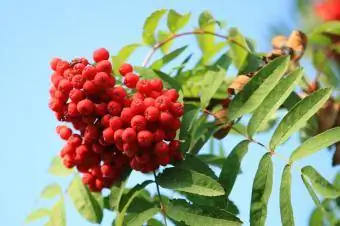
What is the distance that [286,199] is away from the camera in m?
1.70

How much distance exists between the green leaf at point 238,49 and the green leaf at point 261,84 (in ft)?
1.59

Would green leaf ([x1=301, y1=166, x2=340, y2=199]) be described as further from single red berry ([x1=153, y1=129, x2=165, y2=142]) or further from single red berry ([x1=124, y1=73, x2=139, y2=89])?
single red berry ([x1=124, y1=73, x2=139, y2=89])

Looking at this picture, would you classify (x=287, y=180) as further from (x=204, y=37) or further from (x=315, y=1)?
(x=315, y=1)

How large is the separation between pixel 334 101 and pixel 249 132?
697 mm

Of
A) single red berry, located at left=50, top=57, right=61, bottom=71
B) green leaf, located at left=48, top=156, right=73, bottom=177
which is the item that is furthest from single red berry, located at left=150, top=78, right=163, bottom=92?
green leaf, located at left=48, top=156, right=73, bottom=177

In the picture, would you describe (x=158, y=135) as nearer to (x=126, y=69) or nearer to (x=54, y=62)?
(x=126, y=69)

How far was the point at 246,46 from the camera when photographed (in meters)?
2.35

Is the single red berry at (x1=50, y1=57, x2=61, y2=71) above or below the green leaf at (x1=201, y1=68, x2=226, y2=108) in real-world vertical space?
above

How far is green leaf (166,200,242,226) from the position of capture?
5.62 ft

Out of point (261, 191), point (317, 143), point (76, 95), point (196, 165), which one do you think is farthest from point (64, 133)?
point (317, 143)

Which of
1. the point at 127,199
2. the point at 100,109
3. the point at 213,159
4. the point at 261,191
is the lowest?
the point at 213,159

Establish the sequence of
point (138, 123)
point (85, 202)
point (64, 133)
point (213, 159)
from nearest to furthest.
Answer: point (138, 123)
point (64, 133)
point (85, 202)
point (213, 159)

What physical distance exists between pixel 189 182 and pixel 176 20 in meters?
0.80

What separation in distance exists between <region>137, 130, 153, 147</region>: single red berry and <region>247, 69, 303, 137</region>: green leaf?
12.6 inches
